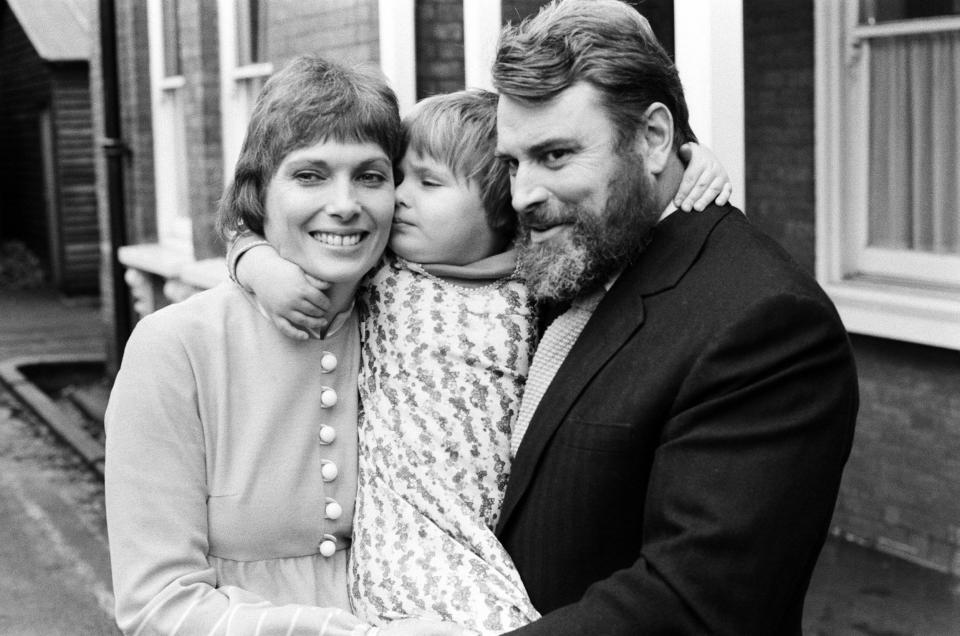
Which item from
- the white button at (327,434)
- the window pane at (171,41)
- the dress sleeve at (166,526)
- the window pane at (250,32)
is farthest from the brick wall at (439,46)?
the window pane at (171,41)

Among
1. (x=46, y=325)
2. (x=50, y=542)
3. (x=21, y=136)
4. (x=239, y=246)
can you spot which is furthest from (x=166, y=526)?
(x=21, y=136)

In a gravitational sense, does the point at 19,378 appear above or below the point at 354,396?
below

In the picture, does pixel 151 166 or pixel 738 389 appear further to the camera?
pixel 151 166

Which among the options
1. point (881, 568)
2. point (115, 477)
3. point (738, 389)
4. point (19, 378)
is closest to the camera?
point (738, 389)

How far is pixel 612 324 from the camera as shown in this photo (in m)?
2.40

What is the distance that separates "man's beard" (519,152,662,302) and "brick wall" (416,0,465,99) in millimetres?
4345

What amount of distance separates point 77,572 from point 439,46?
3330 millimetres

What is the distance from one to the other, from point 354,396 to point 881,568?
406cm

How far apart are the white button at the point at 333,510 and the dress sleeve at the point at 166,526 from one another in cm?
19

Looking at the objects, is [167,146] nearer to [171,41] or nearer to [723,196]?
[171,41]

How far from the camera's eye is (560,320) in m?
2.54

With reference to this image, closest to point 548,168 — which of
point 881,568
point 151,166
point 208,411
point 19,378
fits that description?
point 208,411

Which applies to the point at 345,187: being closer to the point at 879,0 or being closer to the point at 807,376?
the point at 807,376

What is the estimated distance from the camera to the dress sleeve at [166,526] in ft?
7.79
